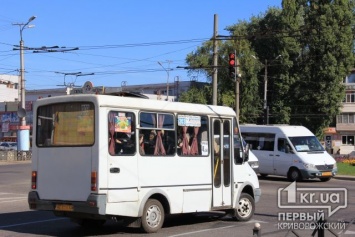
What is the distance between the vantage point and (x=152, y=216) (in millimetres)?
10562

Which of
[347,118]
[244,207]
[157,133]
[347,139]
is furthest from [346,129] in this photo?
[157,133]

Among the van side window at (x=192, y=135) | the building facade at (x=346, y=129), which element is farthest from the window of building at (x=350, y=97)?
the van side window at (x=192, y=135)

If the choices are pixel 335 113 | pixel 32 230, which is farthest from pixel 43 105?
pixel 335 113

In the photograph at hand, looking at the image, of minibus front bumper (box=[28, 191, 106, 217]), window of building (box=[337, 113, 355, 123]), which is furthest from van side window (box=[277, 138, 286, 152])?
window of building (box=[337, 113, 355, 123])

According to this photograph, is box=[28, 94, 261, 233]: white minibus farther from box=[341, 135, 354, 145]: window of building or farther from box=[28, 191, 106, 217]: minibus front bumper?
box=[341, 135, 354, 145]: window of building

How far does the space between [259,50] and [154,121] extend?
5277cm

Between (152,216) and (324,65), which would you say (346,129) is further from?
(152,216)

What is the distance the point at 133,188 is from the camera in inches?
401

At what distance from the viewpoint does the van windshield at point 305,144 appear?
25.8 meters

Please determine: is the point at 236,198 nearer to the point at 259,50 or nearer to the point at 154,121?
the point at 154,121

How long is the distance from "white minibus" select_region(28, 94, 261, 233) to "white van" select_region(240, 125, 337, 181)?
13844mm

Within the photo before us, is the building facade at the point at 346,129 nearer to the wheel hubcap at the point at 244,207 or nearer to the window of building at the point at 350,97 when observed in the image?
the window of building at the point at 350,97

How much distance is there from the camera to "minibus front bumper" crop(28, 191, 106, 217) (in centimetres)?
959

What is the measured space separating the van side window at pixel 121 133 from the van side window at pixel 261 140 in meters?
17.1
